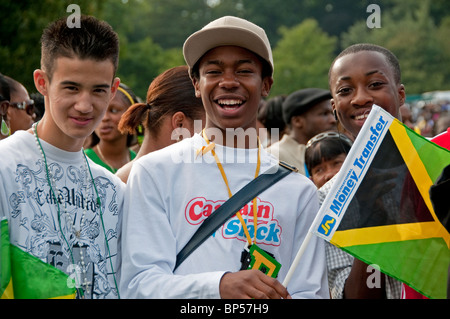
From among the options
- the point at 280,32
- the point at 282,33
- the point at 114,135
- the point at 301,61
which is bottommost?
the point at 114,135

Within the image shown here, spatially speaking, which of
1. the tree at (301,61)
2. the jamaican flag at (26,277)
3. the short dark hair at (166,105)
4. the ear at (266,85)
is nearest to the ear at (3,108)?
the short dark hair at (166,105)

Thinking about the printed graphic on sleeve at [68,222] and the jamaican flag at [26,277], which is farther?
the printed graphic on sleeve at [68,222]

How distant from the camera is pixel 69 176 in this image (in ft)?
11.3

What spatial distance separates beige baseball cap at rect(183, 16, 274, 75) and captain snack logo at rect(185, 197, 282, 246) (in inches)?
31.1

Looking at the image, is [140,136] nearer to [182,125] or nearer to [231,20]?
[182,125]

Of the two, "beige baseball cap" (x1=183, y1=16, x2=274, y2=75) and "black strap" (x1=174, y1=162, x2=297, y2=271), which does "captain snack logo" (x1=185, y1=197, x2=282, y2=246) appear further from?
"beige baseball cap" (x1=183, y1=16, x2=274, y2=75)

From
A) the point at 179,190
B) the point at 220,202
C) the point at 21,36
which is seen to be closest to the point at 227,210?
the point at 220,202

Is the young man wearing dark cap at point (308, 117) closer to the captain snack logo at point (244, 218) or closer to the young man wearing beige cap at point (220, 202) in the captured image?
the young man wearing beige cap at point (220, 202)

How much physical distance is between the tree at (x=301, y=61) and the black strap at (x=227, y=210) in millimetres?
45992

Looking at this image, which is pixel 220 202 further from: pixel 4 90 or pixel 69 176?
pixel 4 90

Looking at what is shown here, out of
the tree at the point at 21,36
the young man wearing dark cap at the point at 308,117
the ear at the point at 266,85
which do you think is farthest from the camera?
the tree at the point at 21,36

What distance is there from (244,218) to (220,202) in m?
0.14

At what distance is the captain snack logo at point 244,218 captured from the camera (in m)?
3.33
